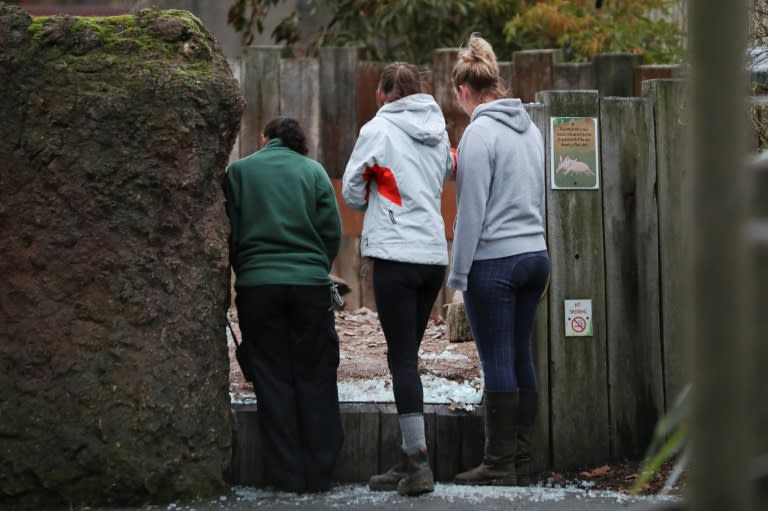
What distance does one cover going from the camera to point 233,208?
5312 mm

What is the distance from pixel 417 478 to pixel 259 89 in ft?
13.1

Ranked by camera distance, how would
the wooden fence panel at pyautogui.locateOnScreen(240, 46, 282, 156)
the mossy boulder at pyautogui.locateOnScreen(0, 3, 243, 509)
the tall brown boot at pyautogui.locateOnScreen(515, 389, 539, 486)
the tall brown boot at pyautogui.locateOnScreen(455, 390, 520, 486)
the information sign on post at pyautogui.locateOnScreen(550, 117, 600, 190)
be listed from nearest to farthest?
the mossy boulder at pyautogui.locateOnScreen(0, 3, 243, 509), the tall brown boot at pyautogui.locateOnScreen(455, 390, 520, 486), the tall brown boot at pyautogui.locateOnScreen(515, 389, 539, 486), the information sign on post at pyautogui.locateOnScreen(550, 117, 600, 190), the wooden fence panel at pyautogui.locateOnScreen(240, 46, 282, 156)

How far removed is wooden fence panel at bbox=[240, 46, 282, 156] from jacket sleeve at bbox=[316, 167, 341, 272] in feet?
10.0

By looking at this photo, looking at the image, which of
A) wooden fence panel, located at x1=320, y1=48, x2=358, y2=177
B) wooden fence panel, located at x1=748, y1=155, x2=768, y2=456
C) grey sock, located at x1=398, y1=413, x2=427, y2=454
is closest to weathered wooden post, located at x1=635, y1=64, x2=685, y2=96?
wooden fence panel, located at x1=320, y1=48, x2=358, y2=177

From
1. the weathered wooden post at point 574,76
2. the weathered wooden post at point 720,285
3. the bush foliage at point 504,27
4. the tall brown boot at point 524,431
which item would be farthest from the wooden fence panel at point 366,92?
the weathered wooden post at point 720,285

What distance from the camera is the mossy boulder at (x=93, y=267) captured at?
489 cm

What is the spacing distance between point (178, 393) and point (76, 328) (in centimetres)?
49

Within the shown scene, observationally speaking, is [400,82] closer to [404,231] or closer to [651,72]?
[404,231]

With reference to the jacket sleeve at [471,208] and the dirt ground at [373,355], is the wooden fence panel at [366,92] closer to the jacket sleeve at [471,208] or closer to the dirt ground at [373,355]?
the dirt ground at [373,355]

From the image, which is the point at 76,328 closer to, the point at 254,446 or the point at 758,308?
the point at 254,446

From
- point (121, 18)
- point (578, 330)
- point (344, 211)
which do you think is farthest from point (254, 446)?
point (344, 211)

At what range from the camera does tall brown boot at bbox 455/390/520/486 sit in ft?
16.9

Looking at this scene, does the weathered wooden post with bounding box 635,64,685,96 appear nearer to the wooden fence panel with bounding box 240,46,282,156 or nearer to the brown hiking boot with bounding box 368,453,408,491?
the wooden fence panel with bounding box 240,46,282,156

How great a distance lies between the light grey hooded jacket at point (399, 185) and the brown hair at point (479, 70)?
0.23m
